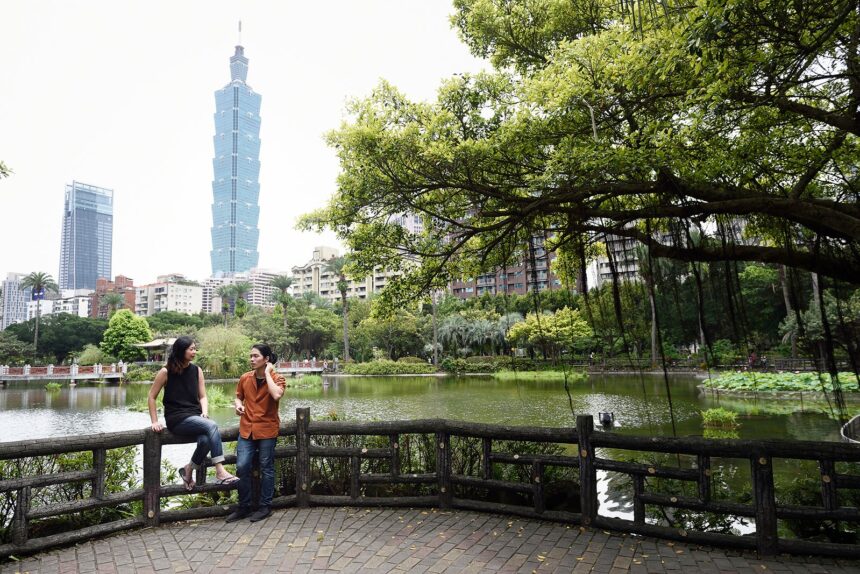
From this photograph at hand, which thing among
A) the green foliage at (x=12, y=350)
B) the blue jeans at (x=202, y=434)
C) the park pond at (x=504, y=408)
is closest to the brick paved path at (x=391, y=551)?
the blue jeans at (x=202, y=434)

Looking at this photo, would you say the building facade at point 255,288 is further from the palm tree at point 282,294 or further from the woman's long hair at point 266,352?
the woman's long hair at point 266,352

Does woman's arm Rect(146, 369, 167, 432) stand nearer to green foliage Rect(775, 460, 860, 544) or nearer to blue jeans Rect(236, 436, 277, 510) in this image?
blue jeans Rect(236, 436, 277, 510)

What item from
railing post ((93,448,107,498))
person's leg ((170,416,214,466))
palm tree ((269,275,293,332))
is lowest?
railing post ((93,448,107,498))

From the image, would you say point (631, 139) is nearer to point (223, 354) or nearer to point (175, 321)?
point (223, 354)

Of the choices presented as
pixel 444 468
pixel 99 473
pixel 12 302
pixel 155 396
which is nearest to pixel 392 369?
pixel 444 468

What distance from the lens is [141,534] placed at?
472 cm

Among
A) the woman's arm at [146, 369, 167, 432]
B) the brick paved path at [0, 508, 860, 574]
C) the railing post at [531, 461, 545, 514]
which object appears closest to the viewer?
the brick paved path at [0, 508, 860, 574]

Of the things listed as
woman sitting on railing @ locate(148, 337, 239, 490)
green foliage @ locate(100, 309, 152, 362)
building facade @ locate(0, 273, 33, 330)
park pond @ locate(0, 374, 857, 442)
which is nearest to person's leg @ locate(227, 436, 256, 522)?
woman sitting on railing @ locate(148, 337, 239, 490)

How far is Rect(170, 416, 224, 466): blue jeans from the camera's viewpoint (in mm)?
4953

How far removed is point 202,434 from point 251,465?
58cm

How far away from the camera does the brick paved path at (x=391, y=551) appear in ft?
12.9

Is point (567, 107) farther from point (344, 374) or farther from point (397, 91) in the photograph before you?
point (344, 374)

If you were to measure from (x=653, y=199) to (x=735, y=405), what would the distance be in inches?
692

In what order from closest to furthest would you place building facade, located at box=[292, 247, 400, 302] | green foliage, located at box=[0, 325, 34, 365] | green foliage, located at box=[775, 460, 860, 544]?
green foliage, located at box=[775, 460, 860, 544] → green foliage, located at box=[0, 325, 34, 365] → building facade, located at box=[292, 247, 400, 302]
